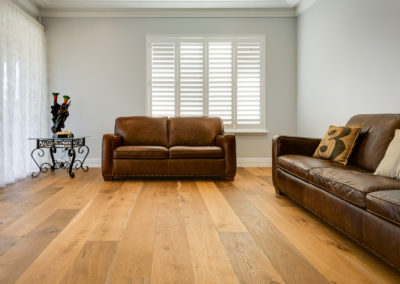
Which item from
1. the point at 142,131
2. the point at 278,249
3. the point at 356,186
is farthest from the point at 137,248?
the point at 142,131

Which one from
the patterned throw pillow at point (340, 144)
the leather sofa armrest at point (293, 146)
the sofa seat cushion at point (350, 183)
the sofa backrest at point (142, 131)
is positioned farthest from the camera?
the sofa backrest at point (142, 131)

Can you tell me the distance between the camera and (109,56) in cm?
508

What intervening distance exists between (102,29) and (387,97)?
4383 millimetres

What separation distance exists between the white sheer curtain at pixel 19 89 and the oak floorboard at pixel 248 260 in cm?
304

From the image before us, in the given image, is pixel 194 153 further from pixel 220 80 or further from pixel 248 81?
pixel 248 81

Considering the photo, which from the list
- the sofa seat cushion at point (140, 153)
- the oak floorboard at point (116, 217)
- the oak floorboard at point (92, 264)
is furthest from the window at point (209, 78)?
the oak floorboard at point (92, 264)

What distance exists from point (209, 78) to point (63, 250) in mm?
3894

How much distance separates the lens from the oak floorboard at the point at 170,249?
→ 1486 millimetres

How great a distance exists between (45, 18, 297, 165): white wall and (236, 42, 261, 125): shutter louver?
23 cm

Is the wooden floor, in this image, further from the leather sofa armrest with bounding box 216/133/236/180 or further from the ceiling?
the ceiling

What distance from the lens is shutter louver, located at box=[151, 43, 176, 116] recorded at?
509 cm

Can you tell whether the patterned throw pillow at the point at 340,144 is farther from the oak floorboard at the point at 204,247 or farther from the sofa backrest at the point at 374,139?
the oak floorboard at the point at 204,247

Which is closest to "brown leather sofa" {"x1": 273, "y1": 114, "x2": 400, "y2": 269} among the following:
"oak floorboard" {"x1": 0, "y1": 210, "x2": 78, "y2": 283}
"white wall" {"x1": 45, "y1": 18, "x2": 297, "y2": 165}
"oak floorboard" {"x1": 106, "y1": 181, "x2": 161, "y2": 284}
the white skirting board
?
"oak floorboard" {"x1": 106, "y1": 181, "x2": 161, "y2": 284}

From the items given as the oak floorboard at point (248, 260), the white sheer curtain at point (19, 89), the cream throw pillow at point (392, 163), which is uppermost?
the white sheer curtain at point (19, 89)
